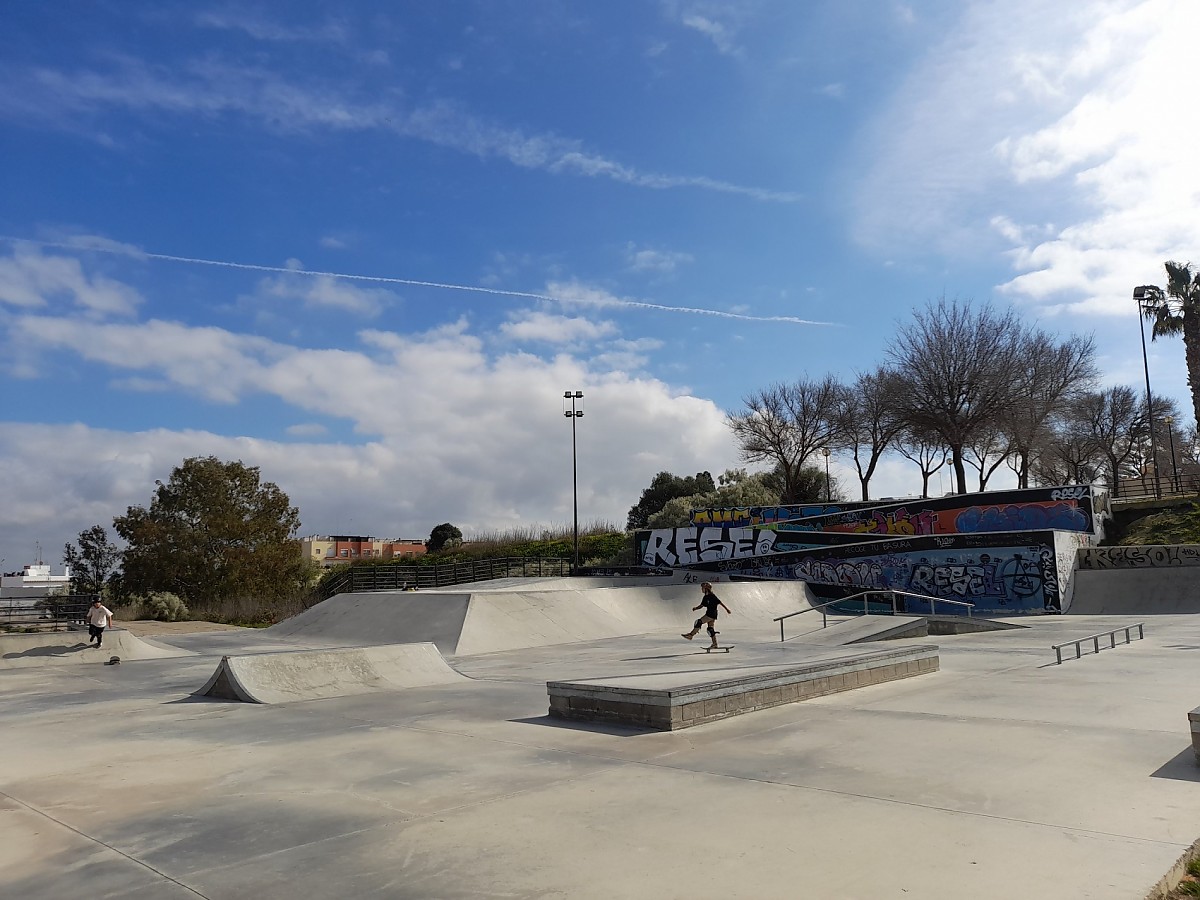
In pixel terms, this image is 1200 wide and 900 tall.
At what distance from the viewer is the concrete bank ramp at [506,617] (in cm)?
1853

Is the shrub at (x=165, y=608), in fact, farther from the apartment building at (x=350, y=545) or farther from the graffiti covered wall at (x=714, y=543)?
the apartment building at (x=350, y=545)

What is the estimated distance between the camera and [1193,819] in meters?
4.74

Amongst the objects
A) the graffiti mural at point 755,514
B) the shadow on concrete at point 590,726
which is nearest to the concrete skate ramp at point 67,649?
the shadow on concrete at point 590,726

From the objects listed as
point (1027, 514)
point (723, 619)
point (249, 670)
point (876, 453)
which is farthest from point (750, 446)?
point (249, 670)

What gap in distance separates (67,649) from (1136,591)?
29835 millimetres

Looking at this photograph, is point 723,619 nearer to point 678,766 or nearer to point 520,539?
point 678,766

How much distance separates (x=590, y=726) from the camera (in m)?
8.45

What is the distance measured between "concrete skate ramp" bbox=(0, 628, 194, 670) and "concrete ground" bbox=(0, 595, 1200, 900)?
669cm

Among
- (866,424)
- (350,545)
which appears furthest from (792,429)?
(350,545)

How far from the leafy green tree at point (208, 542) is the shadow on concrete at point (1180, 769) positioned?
34265mm

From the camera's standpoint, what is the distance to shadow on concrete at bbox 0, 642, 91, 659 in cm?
1620

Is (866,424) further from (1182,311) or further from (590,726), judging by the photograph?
(590,726)

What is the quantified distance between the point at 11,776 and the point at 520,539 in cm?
4630

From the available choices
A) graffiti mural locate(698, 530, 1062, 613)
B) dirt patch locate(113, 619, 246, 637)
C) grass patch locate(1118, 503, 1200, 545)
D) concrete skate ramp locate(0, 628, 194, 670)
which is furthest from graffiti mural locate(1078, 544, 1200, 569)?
dirt patch locate(113, 619, 246, 637)
